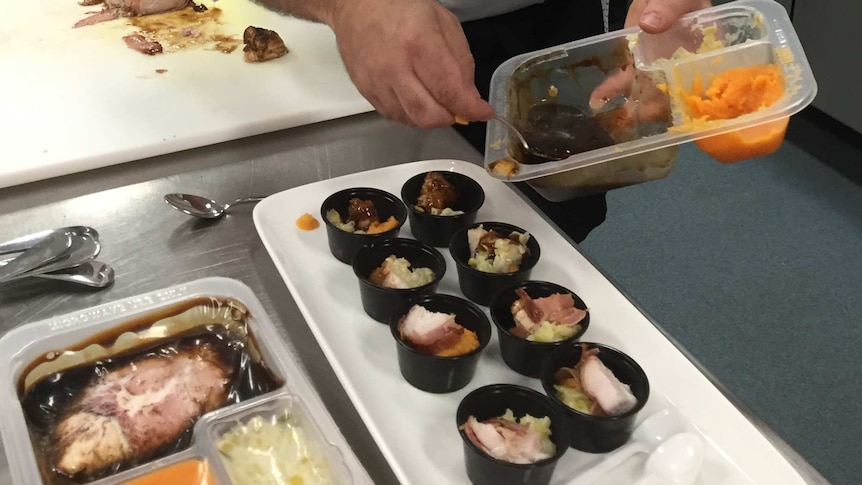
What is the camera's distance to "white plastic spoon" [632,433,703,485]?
78cm

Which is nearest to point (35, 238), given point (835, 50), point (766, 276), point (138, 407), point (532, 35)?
point (138, 407)

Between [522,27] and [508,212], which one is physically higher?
[522,27]

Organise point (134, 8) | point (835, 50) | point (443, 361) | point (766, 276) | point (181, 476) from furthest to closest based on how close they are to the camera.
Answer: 1. point (835, 50)
2. point (766, 276)
3. point (134, 8)
4. point (443, 361)
5. point (181, 476)

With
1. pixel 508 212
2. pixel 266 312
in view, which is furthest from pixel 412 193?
pixel 266 312

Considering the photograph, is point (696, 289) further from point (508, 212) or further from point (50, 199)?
point (50, 199)

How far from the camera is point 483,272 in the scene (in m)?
1.03

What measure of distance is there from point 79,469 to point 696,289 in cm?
197

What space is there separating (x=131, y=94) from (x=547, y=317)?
0.92 meters

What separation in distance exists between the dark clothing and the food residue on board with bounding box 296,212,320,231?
1.51 ft

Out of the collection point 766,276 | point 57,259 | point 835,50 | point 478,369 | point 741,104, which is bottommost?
point 766,276

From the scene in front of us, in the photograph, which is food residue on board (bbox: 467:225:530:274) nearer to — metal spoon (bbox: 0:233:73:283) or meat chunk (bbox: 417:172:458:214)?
meat chunk (bbox: 417:172:458:214)

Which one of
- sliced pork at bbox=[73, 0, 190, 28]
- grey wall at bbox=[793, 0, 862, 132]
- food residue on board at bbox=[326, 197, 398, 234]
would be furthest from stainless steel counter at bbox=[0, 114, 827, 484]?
grey wall at bbox=[793, 0, 862, 132]

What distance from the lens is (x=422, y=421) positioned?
2.88 feet

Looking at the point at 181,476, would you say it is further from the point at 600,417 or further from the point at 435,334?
the point at 600,417
